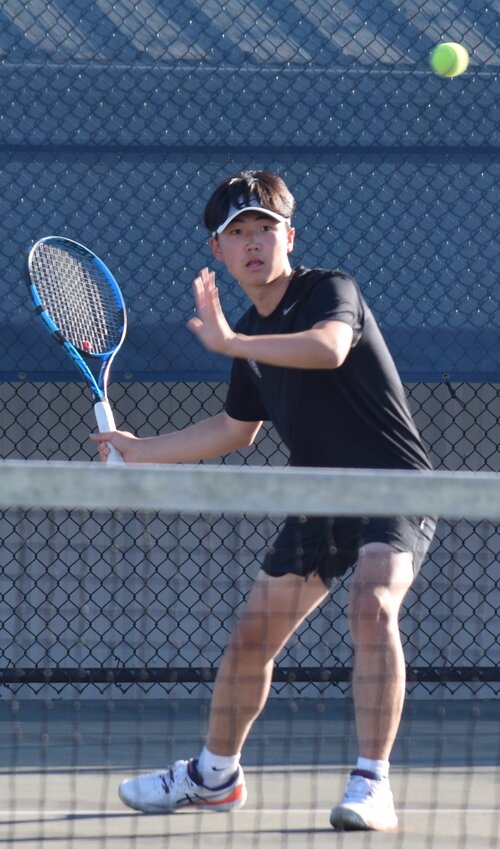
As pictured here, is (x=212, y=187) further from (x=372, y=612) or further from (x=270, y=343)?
(x=372, y=612)

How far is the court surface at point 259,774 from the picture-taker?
125 inches

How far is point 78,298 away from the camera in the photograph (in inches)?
163

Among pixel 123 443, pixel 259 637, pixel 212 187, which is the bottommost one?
pixel 259 637

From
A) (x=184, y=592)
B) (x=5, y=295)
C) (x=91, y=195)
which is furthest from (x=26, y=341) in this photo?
(x=184, y=592)

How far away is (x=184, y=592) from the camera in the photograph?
6.09 m

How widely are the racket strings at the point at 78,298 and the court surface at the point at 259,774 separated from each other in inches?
42.7

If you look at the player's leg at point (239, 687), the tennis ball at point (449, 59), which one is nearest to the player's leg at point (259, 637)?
the player's leg at point (239, 687)

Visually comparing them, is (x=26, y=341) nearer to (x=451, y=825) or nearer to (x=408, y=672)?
(x=408, y=672)

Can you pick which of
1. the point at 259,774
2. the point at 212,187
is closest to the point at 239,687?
the point at 259,774

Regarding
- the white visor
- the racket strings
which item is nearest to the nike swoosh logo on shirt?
the white visor

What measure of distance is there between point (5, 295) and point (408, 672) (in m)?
1.98

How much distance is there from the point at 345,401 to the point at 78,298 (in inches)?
48.9

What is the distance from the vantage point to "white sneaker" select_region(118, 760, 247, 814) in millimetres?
3254

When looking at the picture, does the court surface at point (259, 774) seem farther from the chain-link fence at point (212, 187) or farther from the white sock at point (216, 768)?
the chain-link fence at point (212, 187)
